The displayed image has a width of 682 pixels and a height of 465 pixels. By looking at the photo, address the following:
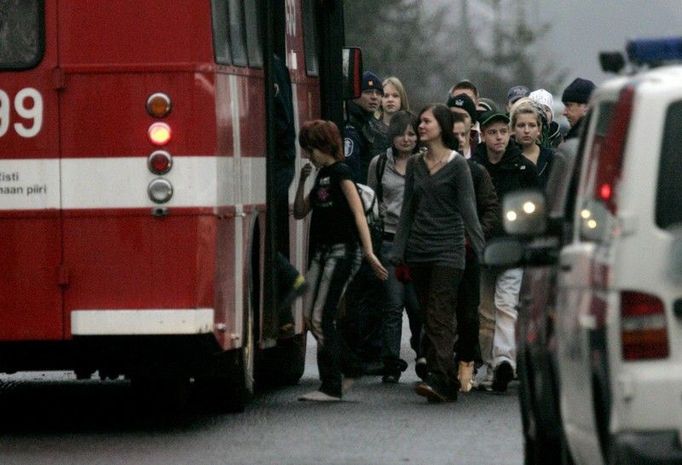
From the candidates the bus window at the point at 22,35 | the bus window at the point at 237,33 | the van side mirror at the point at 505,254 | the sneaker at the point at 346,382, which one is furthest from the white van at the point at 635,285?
the sneaker at the point at 346,382

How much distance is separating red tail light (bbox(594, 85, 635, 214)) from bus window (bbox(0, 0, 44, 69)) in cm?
490

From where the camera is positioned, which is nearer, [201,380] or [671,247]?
[671,247]

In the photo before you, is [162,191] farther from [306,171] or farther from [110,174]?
[306,171]

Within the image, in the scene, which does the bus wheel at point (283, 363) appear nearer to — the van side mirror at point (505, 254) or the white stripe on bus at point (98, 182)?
the white stripe on bus at point (98, 182)

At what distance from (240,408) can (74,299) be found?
6.70ft

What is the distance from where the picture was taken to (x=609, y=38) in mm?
113375

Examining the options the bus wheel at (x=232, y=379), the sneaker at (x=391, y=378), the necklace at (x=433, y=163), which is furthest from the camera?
the sneaker at (x=391, y=378)

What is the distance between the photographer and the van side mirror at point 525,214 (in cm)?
887

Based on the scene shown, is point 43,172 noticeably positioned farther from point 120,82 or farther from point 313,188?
point 313,188

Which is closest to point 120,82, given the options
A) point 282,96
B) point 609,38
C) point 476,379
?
point 282,96

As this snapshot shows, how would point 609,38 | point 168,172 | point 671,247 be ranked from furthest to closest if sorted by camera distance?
1. point 609,38
2. point 168,172
3. point 671,247

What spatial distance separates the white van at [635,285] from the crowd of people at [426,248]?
653 cm

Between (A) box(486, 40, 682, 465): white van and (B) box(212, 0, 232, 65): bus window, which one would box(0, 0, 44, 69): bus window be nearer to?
(B) box(212, 0, 232, 65): bus window

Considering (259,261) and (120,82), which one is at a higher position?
(120,82)
